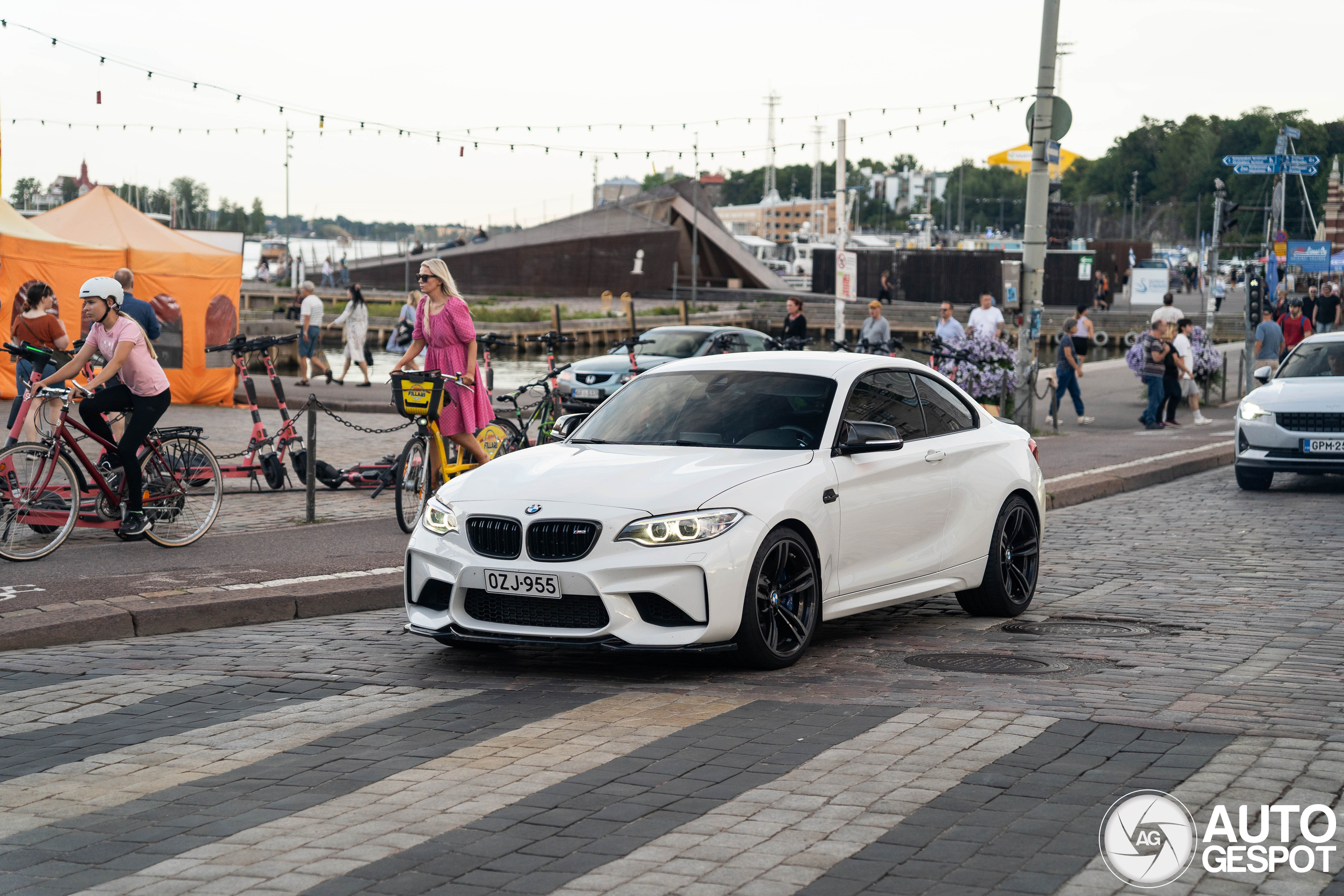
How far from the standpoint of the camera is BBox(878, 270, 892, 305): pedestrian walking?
70.6 metres

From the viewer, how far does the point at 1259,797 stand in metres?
5.12

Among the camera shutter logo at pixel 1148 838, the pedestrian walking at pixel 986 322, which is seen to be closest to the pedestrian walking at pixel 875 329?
the pedestrian walking at pixel 986 322

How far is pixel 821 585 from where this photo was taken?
7.57 metres

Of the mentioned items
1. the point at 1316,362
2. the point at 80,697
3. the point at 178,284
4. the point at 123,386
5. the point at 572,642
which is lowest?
the point at 80,697

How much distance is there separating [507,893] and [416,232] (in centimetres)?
12626

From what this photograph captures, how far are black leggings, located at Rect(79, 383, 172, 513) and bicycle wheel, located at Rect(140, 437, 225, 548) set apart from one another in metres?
0.14

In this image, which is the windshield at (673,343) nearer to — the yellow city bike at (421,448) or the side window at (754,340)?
the side window at (754,340)

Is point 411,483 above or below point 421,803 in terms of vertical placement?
above

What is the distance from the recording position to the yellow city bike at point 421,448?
37.7 ft

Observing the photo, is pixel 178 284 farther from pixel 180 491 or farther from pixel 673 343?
pixel 180 491

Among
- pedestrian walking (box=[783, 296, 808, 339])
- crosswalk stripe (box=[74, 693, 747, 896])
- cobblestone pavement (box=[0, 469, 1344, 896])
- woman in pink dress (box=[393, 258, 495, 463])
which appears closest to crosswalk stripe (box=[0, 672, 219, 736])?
cobblestone pavement (box=[0, 469, 1344, 896])

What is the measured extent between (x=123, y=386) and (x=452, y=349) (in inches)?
100

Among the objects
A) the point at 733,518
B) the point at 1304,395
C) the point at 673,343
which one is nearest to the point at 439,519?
the point at 733,518

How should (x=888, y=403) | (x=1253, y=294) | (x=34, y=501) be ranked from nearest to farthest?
(x=888, y=403) < (x=34, y=501) < (x=1253, y=294)
